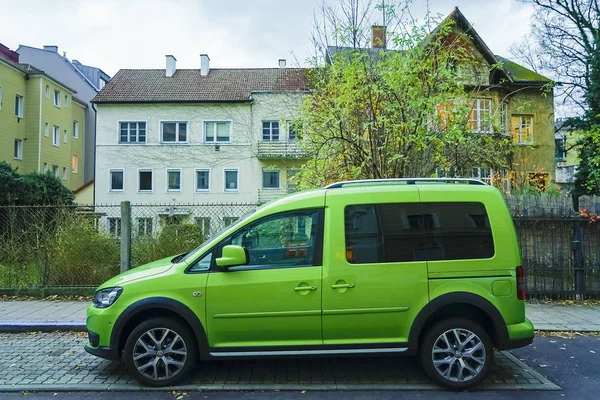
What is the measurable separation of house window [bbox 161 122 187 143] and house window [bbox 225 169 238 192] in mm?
4116

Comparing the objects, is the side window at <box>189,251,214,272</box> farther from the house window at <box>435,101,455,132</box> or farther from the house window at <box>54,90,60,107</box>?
the house window at <box>54,90,60,107</box>

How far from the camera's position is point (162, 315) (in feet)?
16.3

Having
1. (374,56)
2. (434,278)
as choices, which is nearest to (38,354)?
(434,278)

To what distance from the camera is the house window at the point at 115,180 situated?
112ft

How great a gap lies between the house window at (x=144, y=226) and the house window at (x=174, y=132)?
25.3m

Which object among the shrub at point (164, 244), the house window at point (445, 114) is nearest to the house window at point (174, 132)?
the shrub at point (164, 244)

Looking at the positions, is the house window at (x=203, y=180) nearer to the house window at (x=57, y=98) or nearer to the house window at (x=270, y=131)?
the house window at (x=270, y=131)

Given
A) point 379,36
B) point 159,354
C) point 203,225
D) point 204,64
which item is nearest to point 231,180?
point 204,64

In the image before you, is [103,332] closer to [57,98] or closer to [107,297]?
[107,297]

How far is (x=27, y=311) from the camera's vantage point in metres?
8.27

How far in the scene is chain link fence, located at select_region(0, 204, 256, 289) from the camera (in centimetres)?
967

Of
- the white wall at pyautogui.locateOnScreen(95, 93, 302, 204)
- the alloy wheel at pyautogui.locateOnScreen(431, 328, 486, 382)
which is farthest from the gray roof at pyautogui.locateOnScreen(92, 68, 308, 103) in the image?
the alloy wheel at pyautogui.locateOnScreen(431, 328, 486, 382)

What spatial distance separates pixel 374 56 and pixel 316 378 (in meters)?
6.73

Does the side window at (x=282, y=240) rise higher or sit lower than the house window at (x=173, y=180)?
Result: lower
